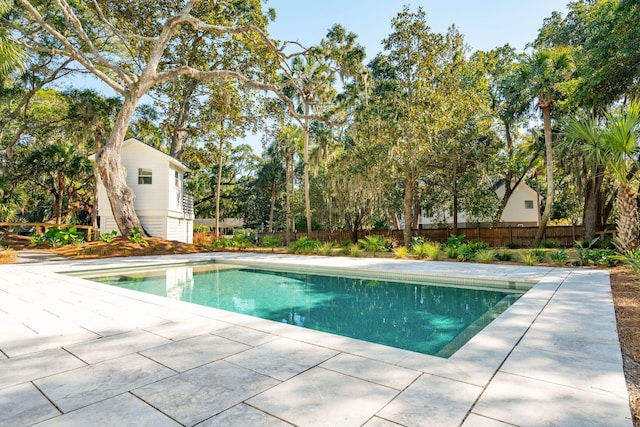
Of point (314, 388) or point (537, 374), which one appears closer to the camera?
point (314, 388)

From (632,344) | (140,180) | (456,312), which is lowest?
(456,312)

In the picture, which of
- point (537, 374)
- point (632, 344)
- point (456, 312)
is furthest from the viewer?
point (456, 312)

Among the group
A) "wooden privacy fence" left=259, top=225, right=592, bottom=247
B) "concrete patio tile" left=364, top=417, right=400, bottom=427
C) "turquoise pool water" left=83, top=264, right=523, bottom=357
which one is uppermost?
"wooden privacy fence" left=259, top=225, right=592, bottom=247

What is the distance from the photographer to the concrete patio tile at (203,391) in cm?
186

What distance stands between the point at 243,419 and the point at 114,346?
1.91 metres

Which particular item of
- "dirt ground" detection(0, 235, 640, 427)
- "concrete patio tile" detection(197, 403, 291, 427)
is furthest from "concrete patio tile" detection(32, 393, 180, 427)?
"dirt ground" detection(0, 235, 640, 427)

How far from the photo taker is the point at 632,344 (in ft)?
9.58

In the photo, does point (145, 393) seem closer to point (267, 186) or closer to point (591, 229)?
point (591, 229)

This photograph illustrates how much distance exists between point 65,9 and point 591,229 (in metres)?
23.1

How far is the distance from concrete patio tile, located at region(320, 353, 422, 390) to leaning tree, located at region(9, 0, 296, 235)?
14.1m

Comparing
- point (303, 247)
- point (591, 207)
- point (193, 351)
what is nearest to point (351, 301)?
point (193, 351)

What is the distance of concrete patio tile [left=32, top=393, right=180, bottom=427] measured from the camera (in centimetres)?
173

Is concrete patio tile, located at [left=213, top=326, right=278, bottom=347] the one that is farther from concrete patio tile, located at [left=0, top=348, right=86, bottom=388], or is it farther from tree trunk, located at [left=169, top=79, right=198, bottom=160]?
tree trunk, located at [left=169, top=79, right=198, bottom=160]

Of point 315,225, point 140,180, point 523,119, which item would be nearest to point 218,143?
point 140,180
